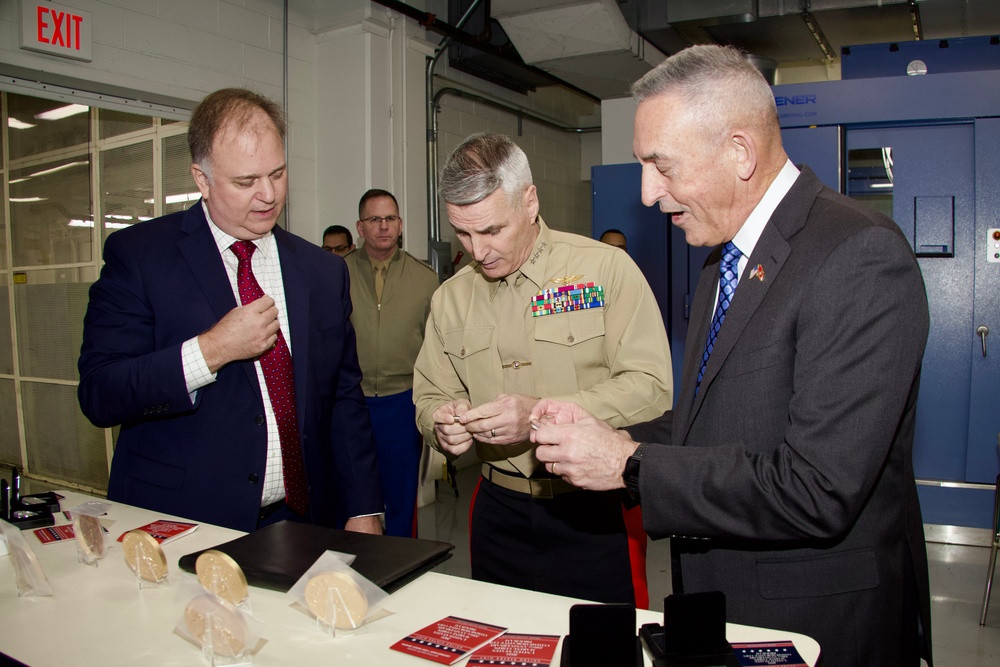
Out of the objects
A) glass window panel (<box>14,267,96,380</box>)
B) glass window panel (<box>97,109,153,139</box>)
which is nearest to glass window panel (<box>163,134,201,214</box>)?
glass window panel (<box>97,109,153,139</box>)

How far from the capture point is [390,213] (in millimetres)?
4043

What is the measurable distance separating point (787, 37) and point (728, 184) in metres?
5.98

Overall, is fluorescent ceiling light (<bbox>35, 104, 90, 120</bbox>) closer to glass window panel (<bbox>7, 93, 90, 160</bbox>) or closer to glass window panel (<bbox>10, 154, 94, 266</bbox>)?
glass window panel (<bbox>7, 93, 90, 160</bbox>)

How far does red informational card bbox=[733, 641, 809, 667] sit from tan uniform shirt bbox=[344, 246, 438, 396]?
3048mm

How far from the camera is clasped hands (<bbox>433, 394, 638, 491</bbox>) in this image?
51.4 inches

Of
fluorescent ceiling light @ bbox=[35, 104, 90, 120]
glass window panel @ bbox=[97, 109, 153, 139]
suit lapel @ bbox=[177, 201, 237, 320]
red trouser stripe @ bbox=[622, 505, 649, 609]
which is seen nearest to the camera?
suit lapel @ bbox=[177, 201, 237, 320]

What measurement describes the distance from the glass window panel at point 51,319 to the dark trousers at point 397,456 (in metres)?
2.04

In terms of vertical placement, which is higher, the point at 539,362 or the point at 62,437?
the point at 539,362

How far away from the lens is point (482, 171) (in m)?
1.77

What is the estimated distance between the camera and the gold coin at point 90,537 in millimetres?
1382


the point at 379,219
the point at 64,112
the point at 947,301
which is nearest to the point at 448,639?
the point at 379,219

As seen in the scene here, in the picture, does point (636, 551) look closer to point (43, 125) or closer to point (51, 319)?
point (51, 319)

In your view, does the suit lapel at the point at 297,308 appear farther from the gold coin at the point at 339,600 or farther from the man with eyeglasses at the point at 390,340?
the man with eyeglasses at the point at 390,340

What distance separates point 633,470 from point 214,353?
0.92 metres
